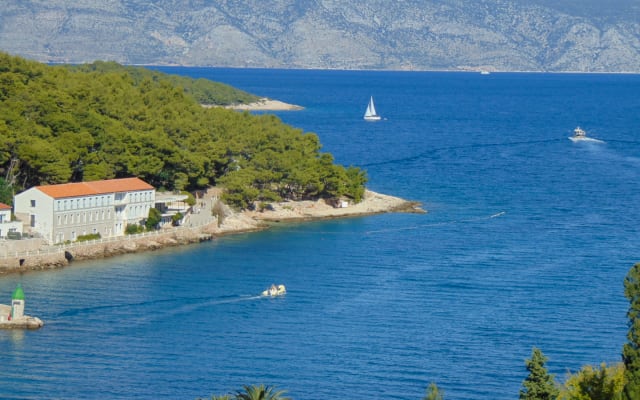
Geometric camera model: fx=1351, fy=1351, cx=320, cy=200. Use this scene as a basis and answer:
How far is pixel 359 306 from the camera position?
49.9 metres

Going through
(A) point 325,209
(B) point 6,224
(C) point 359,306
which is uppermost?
(A) point 325,209

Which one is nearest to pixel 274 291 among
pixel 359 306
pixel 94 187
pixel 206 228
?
pixel 359 306

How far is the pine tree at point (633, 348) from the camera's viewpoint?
29692 mm

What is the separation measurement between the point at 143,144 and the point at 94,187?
27.0 ft

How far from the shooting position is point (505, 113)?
166375mm

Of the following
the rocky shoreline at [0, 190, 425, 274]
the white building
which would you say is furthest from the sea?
the white building

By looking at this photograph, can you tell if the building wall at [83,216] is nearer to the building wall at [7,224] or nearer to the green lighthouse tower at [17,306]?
the building wall at [7,224]

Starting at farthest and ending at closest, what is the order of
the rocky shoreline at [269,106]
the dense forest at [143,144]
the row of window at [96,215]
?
the rocky shoreline at [269,106] < the dense forest at [143,144] < the row of window at [96,215]

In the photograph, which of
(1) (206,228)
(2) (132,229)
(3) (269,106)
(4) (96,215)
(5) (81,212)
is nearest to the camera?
(5) (81,212)

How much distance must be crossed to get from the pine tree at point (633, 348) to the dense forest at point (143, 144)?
116ft

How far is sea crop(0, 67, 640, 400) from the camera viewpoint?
40.7 meters

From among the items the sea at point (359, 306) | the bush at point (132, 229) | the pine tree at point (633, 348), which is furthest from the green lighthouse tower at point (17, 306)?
the pine tree at point (633, 348)

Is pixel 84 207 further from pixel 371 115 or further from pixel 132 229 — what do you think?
pixel 371 115

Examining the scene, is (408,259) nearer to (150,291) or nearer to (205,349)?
(150,291)
